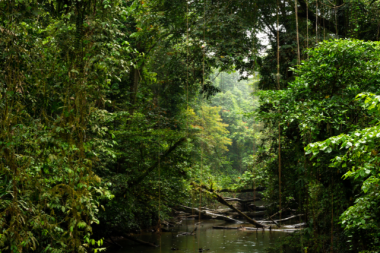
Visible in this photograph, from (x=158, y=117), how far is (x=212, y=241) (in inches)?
194

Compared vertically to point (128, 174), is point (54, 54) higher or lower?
higher

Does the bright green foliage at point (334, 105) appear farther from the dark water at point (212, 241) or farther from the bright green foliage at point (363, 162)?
the dark water at point (212, 241)

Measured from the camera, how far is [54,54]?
12.2 ft

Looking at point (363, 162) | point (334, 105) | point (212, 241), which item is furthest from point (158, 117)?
point (363, 162)

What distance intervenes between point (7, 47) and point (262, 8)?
7.72 metres

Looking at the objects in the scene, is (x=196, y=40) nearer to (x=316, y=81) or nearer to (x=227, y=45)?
(x=227, y=45)

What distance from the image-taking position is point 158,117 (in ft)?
30.9

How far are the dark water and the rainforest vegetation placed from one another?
2.87 feet

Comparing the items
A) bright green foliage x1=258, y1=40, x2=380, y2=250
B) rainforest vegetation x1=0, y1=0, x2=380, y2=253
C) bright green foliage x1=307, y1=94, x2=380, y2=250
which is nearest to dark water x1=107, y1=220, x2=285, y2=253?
rainforest vegetation x1=0, y1=0, x2=380, y2=253

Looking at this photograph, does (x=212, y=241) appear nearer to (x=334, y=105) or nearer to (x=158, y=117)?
(x=158, y=117)

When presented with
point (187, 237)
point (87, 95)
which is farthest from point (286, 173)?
point (87, 95)

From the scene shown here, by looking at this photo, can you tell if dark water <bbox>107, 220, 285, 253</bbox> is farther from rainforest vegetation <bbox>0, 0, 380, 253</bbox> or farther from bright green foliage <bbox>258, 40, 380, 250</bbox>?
bright green foliage <bbox>258, 40, 380, 250</bbox>

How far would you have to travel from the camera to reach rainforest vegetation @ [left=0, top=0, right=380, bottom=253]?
3.21 metres

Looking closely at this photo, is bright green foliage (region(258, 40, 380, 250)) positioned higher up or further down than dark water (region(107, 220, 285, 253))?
higher up
